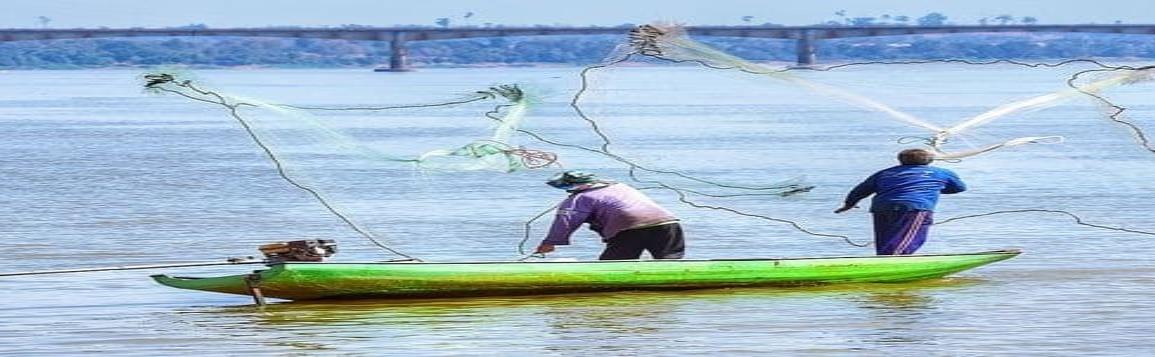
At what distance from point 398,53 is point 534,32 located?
1698 centimetres

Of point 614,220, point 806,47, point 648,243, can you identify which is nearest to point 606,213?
point 614,220

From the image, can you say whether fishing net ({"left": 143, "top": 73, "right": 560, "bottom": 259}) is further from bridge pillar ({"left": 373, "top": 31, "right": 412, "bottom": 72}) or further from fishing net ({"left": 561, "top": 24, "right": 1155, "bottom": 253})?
bridge pillar ({"left": 373, "top": 31, "right": 412, "bottom": 72})

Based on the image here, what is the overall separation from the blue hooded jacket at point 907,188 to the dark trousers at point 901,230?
0.05 meters

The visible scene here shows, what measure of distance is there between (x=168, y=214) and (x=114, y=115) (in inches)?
1638

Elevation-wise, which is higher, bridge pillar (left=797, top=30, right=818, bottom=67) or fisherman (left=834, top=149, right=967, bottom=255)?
fisherman (left=834, top=149, right=967, bottom=255)

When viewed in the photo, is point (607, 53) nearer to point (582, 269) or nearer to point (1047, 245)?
point (582, 269)

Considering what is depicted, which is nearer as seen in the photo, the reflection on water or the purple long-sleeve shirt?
the reflection on water

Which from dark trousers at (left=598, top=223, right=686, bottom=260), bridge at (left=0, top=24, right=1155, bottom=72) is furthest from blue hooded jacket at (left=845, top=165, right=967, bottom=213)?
bridge at (left=0, top=24, right=1155, bottom=72)

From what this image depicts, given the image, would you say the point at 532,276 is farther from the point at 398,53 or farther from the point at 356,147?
the point at 398,53

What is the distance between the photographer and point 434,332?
1417 cm

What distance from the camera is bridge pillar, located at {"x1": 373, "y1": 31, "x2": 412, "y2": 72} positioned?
122000 millimetres

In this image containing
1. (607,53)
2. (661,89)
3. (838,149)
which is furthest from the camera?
(661,89)

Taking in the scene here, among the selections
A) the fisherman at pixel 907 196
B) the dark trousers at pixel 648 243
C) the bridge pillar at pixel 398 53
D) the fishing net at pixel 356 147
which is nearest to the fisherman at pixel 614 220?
the dark trousers at pixel 648 243

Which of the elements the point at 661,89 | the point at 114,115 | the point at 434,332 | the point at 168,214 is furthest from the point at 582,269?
the point at 661,89
